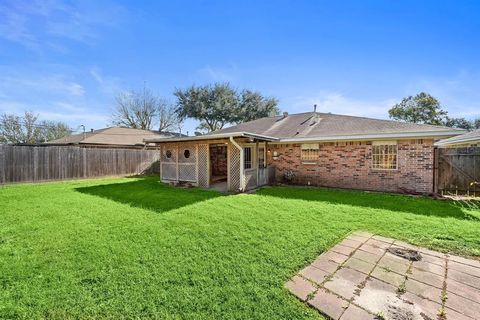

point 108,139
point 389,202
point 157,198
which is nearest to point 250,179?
point 157,198

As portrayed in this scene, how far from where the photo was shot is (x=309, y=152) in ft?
36.2

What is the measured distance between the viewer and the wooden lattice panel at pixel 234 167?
9.64 m

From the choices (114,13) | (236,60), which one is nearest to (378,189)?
(236,60)

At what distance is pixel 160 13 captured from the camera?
28.8ft

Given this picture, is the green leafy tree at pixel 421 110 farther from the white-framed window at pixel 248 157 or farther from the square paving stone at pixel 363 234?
the square paving stone at pixel 363 234

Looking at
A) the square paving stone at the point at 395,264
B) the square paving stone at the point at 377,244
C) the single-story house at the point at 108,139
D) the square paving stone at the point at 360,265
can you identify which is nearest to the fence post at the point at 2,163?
the single-story house at the point at 108,139

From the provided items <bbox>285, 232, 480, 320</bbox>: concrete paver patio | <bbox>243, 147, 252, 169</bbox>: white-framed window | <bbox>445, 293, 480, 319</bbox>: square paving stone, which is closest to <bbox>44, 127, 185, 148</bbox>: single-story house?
<bbox>243, 147, 252, 169</bbox>: white-framed window

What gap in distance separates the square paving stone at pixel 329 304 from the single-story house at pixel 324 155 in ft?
21.1

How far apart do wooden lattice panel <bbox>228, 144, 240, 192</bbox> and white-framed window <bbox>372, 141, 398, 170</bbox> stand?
577 centimetres

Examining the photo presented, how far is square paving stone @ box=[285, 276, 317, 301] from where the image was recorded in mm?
2833

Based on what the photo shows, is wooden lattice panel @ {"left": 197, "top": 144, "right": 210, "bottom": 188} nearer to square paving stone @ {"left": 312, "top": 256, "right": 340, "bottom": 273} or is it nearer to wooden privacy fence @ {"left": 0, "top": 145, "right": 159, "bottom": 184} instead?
square paving stone @ {"left": 312, "top": 256, "right": 340, "bottom": 273}

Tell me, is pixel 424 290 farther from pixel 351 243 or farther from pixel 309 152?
pixel 309 152

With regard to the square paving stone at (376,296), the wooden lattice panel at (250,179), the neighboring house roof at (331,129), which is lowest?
the square paving stone at (376,296)

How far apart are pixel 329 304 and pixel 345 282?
59 centimetres
